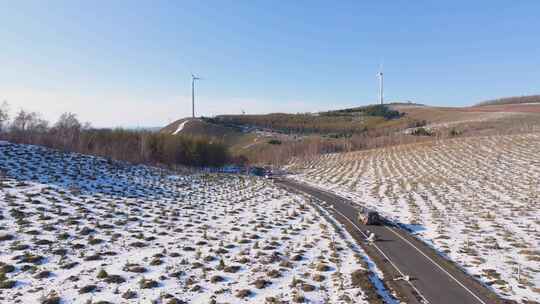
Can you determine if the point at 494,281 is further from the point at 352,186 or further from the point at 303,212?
the point at 352,186

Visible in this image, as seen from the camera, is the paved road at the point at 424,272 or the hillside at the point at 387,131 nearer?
the paved road at the point at 424,272

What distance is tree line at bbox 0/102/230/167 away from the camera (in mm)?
68812

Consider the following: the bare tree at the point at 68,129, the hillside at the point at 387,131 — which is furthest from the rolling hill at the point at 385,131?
A: the bare tree at the point at 68,129

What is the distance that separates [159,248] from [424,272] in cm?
1410

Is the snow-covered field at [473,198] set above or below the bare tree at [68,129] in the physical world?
below

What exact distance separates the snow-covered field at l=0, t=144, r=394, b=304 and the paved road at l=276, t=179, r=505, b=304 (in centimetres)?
159

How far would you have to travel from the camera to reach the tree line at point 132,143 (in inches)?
2709

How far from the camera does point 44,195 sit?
28156 mm

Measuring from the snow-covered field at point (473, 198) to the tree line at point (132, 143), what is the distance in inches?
1678

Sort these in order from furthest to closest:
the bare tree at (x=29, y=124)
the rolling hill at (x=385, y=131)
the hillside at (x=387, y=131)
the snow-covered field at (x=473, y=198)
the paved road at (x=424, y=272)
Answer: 1. the rolling hill at (x=385, y=131)
2. the hillside at (x=387, y=131)
3. the bare tree at (x=29, y=124)
4. the snow-covered field at (x=473, y=198)
5. the paved road at (x=424, y=272)

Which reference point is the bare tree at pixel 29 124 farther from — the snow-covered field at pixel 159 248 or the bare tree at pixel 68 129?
the snow-covered field at pixel 159 248

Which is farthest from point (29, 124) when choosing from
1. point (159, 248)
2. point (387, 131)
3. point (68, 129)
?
point (387, 131)

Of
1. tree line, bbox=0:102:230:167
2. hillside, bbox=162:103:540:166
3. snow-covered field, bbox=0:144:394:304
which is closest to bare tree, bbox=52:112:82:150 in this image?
tree line, bbox=0:102:230:167

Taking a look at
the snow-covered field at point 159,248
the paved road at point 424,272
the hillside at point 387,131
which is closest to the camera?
the snow-covered field at point 159,248
